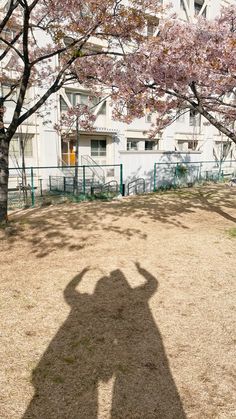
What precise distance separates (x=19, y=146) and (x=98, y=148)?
24.9ft

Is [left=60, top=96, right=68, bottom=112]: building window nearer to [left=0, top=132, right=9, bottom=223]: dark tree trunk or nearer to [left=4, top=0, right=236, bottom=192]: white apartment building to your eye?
[left=4, top=0, right=236, bottom=192]: white apartment building

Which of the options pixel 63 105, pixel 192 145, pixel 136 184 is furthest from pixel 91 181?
pixel 192 145

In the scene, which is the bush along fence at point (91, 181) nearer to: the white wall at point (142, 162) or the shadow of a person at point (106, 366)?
the white wall at point (142, 162)

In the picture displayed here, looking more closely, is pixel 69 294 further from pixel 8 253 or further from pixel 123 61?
pixel 123 61

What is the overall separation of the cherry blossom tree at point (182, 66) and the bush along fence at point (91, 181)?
21.1 ft

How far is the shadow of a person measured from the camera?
2.50 m

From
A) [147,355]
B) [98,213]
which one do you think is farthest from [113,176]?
[147,355]

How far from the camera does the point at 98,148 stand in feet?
83.5

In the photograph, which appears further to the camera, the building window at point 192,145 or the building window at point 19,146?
the building window at point 192,145

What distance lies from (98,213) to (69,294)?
626cm

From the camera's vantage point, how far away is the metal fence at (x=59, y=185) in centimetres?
1395

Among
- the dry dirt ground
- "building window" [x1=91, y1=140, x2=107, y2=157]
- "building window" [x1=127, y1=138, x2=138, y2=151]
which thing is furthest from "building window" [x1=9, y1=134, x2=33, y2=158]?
the dry dirt ground

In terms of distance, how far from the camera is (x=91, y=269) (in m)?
5.53

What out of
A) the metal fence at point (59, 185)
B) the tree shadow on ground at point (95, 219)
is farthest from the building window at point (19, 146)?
the tree shadow on ground at point (95, 219)
